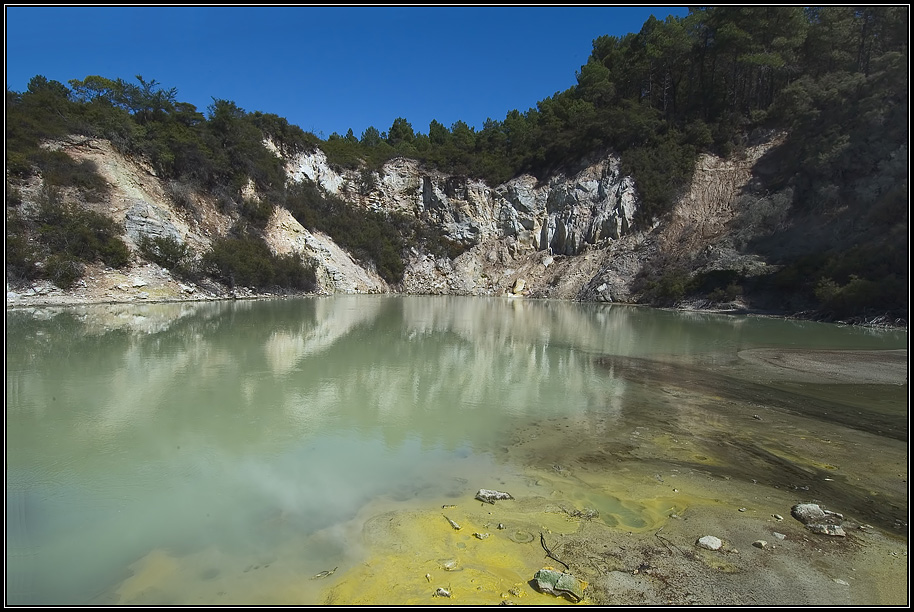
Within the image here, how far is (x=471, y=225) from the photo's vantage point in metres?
55.2

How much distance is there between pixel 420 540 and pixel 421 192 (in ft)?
Result: 180

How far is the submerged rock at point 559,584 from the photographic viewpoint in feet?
11.1

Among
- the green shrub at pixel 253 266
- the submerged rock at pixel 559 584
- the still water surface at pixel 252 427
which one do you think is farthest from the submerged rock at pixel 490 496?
the green shrub at pixel 253 266

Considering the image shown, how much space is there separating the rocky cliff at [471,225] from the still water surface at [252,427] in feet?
51.0

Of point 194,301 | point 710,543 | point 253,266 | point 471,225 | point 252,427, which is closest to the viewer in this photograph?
point 710,543

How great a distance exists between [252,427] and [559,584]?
498 centimetres

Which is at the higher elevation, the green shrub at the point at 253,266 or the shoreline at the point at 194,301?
the green shrub at the point at 253,266

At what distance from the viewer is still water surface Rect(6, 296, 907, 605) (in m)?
3.87

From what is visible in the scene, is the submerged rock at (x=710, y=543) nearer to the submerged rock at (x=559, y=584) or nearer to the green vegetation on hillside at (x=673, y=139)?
the submerged rock at (x=559, y=584)

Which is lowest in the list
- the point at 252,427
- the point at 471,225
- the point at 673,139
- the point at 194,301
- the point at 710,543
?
the point at 194,301

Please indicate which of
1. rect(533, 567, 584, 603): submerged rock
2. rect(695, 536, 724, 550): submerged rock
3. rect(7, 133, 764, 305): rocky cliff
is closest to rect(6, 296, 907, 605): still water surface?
rect(695, 536, 724, 550): submerged rock

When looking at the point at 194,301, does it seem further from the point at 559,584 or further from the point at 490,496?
the point at 559,584

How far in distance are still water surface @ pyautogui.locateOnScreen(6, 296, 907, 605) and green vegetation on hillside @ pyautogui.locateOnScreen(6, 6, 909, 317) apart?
54.1 feet

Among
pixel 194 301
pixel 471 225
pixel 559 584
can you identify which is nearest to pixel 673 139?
pixel 471 225
